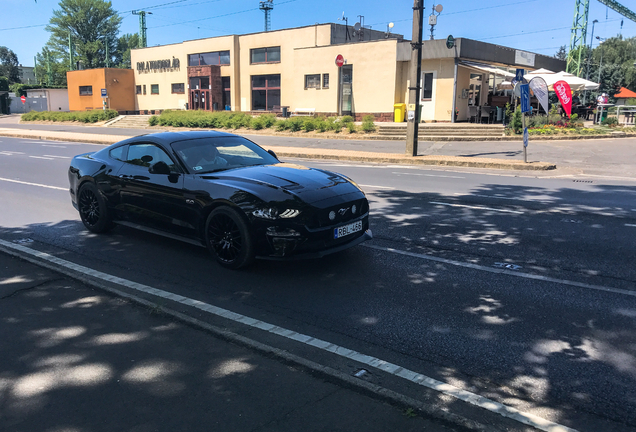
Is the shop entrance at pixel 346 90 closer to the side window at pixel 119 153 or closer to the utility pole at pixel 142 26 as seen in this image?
the side window at pixel 119 153

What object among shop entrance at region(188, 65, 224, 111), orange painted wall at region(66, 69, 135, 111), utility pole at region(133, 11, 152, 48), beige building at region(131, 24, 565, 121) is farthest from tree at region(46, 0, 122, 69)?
shop entrance at region(188, 65, 224, 111)

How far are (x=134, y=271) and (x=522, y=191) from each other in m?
8.80

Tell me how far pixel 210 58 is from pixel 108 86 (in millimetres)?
13993

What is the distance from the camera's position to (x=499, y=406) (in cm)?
324

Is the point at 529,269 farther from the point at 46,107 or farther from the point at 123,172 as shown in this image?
the point at 46,107

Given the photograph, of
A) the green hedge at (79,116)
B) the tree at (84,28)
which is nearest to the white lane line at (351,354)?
the green hedge at (79,116)

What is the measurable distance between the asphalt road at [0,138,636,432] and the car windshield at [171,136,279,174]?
3.86 ft

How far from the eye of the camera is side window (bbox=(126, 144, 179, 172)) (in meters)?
6.67

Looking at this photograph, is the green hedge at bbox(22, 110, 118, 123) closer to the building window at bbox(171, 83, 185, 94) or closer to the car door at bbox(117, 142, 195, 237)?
the building window at bbox(171, 83, 185, 94)

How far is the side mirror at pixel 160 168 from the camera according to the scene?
644cm

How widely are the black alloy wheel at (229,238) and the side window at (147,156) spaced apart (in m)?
1.02

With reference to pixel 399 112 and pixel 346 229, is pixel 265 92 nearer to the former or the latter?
pixel 399 112

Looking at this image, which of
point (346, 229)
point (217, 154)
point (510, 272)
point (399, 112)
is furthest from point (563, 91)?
point (346, 229)

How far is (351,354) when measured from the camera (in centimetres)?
395
